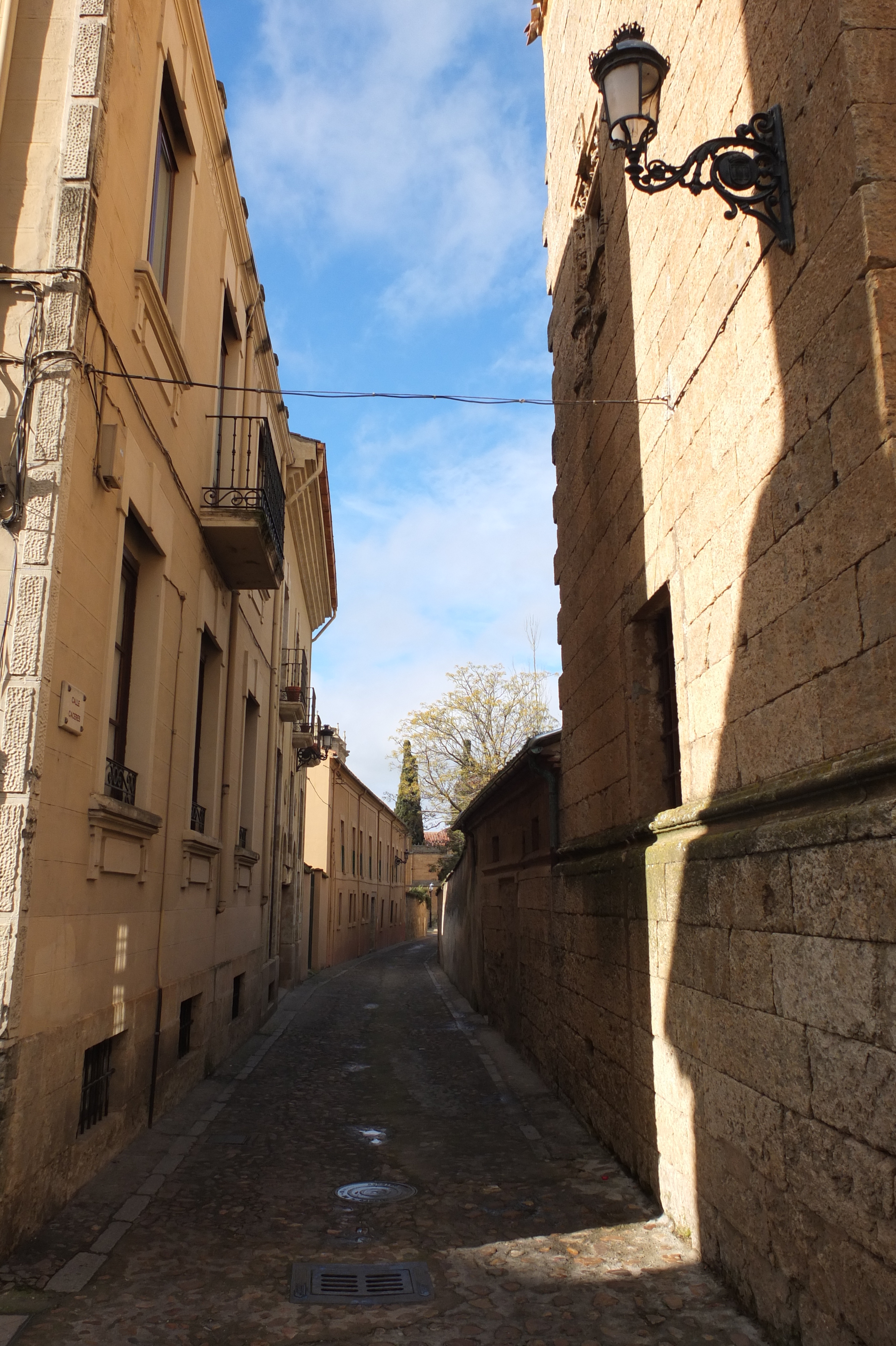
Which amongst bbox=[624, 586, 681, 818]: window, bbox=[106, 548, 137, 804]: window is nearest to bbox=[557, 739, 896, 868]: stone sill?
bbox=[624, 586, 681, 818]: window

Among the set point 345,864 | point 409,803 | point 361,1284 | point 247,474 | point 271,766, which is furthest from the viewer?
point 409,803

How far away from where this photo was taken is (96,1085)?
5988mm

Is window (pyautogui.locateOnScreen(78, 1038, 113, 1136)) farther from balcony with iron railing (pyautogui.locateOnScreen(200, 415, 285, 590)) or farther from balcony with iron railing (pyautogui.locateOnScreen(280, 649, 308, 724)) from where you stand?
balcony with iron railing (pyautogui.locateOnScreen(280, 649, 308, 724))

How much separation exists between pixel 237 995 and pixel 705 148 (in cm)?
1009

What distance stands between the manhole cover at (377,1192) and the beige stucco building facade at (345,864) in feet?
55.6

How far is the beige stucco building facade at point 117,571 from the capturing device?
4.86 m

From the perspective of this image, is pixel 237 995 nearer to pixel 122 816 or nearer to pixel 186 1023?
pixel 186 1023

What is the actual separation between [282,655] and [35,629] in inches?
466

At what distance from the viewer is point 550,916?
938cm

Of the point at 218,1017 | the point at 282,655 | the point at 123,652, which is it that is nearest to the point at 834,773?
the point at 123,652

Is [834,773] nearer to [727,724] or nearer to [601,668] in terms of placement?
[727,724]

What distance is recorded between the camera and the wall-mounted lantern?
389 centimetres

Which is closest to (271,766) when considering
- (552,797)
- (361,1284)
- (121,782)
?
(552,797)

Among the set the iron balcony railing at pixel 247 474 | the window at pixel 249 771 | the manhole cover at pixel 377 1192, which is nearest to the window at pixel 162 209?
the iron balcony railing at pixel 247 474
